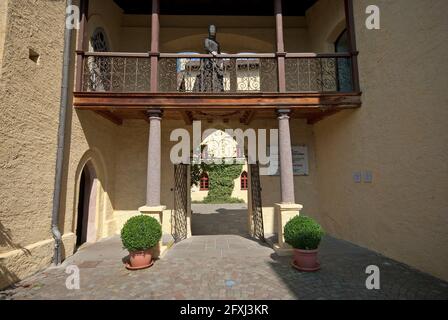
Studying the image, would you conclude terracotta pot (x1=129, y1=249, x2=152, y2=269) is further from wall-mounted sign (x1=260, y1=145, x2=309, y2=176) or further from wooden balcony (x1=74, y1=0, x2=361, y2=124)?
wall-mounted sign (x1=260, y1=145, x2=309, y2=176)

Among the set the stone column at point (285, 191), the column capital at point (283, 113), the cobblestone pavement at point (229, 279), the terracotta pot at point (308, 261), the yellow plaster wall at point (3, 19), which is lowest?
the cobblestone pavement at point (229, 279)

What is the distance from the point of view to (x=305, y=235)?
505 centimetres

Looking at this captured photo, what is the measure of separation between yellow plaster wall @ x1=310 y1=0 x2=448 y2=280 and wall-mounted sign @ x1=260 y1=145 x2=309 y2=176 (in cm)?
161

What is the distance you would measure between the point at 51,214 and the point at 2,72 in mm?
3097

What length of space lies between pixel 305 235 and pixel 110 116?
6863 millimetres

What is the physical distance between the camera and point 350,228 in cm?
709

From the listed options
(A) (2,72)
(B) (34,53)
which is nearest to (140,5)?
(B) (34,53)

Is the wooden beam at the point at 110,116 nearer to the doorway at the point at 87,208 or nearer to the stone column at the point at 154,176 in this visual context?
the doorway at the point at 87,208

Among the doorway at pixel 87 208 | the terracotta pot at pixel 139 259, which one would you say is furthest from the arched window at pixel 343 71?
the doorway at pixel 87 208

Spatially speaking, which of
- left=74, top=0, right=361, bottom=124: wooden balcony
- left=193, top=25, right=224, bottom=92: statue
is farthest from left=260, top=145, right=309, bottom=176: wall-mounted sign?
left=193, top=25, right=224, bottom=92: statue

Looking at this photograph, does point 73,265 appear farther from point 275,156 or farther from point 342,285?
point 275,156

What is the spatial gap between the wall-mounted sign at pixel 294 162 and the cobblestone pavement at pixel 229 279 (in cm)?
320

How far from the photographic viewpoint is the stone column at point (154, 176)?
6113 millimetres

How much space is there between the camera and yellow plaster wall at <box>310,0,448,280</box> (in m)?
4.60
